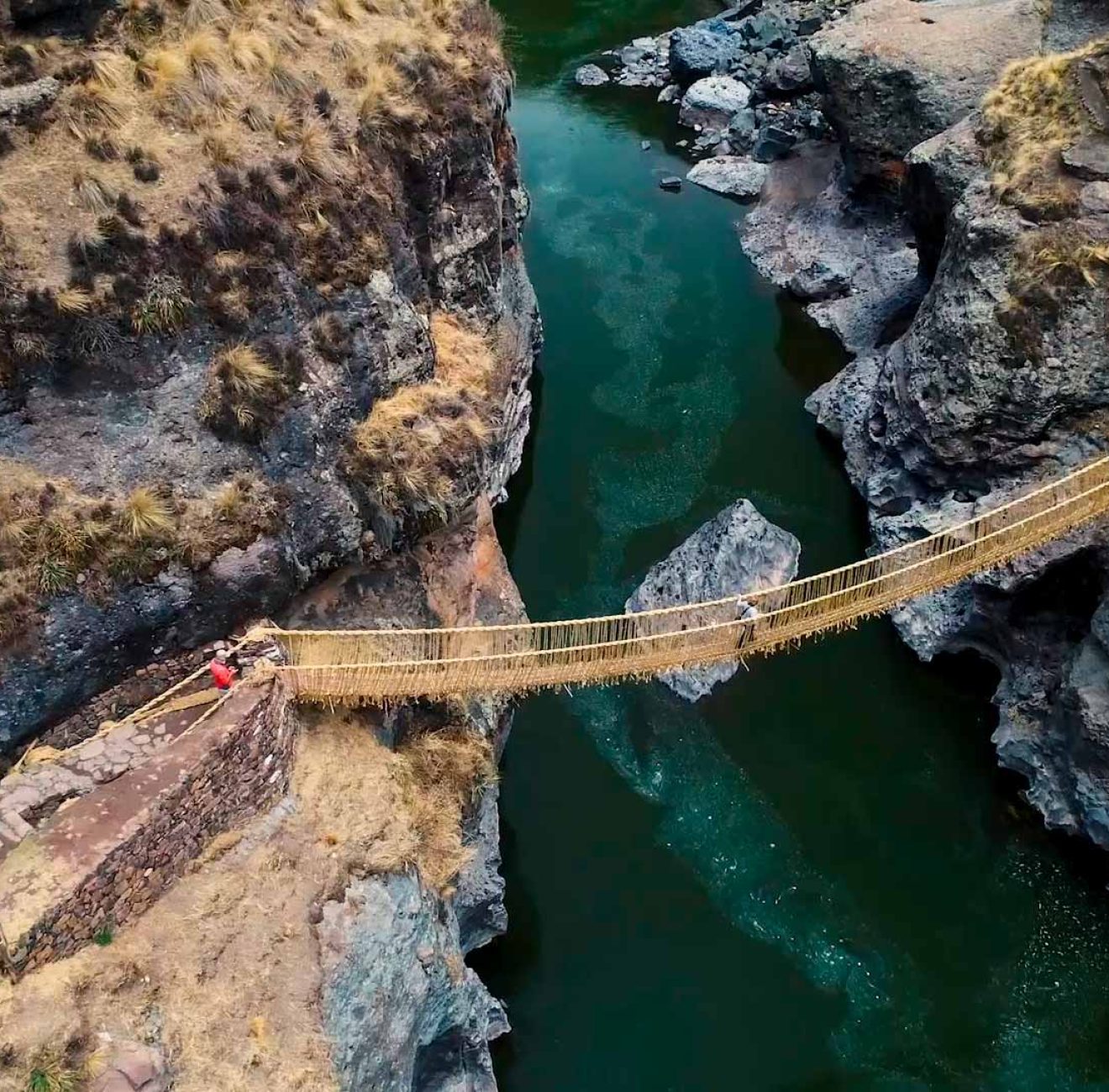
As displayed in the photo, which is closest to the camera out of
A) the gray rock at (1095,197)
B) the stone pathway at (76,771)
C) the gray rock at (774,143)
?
the stone pathway at (76,771)

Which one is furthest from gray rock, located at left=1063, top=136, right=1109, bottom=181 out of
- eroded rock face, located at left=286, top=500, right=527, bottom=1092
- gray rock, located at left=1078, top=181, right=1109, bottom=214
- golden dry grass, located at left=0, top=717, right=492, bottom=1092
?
golden dry grass, located at left=0, top=717, right=492, bottom=1092

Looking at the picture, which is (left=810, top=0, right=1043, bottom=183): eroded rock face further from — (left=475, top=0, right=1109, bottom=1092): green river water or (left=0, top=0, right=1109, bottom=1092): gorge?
(left=475, top=0, right=1109, bottom=1092): green river water

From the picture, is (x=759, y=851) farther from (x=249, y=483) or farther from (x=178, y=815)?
(x=249, y=483)

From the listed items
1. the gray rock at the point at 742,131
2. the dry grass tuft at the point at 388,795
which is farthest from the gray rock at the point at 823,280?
the dry grass tuft at the point at 388,795

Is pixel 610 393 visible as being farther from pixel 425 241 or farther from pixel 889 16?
pixel 889 16

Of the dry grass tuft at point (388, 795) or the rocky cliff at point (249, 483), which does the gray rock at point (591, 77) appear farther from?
the dry grass tuft at point (388, 795)

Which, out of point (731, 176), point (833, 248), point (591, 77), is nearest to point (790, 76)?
point (731, 176)
